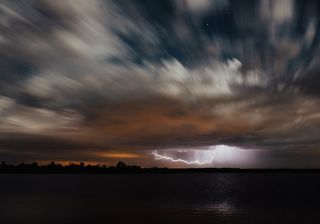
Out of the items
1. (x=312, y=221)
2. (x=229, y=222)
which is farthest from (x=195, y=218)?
(x=312, y=221)

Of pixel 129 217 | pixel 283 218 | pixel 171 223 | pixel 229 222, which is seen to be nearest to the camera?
pixel 171 223

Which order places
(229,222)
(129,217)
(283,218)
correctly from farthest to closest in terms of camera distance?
(283,218), (129,217), (229,222)

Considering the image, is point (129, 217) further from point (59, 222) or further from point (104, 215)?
point (59, 222)

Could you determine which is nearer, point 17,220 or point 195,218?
point 17,220

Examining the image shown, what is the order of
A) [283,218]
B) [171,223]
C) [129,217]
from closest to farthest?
[171,223] < [129,217] < [283,218]

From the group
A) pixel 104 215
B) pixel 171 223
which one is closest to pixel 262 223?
pixel 171 223

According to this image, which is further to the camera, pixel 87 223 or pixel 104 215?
pixel 104 215

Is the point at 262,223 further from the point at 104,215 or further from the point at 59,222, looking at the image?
the point at 59,222

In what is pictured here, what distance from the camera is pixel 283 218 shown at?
39969mm

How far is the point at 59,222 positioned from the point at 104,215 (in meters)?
6.55

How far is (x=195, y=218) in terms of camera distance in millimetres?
37000

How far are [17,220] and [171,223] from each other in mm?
17577

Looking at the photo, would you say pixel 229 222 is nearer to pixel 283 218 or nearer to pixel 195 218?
pixel 195 218

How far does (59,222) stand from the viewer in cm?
3356
